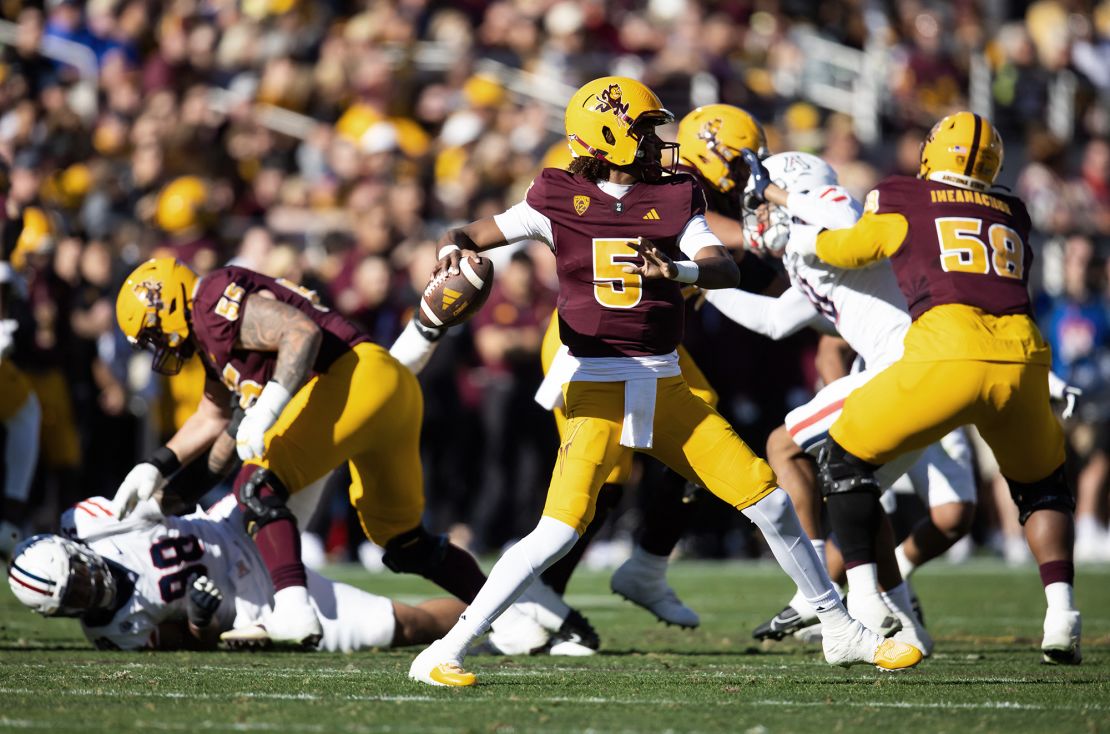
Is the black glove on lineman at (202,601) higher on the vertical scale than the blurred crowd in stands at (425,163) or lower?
lower

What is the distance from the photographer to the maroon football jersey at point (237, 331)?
632 centimetres

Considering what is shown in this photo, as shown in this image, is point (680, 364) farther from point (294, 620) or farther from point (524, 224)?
point (294, 620)

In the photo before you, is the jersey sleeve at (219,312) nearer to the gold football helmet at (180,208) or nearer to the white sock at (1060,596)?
the white sock at (1060,596)

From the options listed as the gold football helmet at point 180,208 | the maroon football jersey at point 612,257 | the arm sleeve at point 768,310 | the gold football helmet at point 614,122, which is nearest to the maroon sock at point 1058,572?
the arm sleeve at point 768,310

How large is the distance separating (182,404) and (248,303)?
5.31 m

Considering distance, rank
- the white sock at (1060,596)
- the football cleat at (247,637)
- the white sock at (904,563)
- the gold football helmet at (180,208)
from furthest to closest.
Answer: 1. the gold football helmet at (180,208)
2. the white sock at (904,563)
3. the football cleat at (247,637)
4. the white sock at (1060,596)

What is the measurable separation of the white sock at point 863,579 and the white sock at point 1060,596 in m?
0.63

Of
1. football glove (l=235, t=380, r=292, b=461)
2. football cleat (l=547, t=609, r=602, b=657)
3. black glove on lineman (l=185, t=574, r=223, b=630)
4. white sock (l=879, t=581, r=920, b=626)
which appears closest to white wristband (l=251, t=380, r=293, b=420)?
football glove (l=235, t=380, r=292, b=461)

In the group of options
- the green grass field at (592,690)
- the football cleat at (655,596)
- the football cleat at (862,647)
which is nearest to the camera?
the green grass field at (592,690)

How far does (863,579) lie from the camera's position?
6004 millimetres

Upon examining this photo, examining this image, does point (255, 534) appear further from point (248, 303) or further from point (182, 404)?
point (182, 404)

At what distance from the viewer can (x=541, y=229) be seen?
5535 mm

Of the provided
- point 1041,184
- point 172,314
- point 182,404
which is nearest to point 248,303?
point 172,314

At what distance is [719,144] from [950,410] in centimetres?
196
